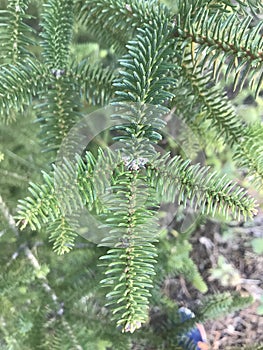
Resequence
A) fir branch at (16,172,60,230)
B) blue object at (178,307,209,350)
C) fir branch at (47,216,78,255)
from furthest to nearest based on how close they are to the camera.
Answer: blue object at (178,307,209,350) → fir branch at (47,216,78,255) → fir branch at (16,172,60,230)

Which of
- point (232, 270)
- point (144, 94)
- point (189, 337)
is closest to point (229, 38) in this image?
point (144, 94)

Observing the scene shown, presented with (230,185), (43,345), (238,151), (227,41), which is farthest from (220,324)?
(227,41)

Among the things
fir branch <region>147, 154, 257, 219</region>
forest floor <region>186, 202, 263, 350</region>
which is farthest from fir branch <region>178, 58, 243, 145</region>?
forest floor <region>186, 202, 263, 350</region>

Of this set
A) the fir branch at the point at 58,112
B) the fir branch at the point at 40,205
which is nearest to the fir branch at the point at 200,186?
the fir branch at the point at 40,205

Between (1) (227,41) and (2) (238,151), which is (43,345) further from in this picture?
(1) (227,41)

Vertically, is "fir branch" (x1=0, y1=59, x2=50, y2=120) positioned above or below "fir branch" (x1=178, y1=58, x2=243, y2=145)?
below

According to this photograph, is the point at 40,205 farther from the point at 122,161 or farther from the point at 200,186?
the point at 200,186

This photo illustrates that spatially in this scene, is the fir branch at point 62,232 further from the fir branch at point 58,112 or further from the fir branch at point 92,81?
→ the fir branch at point 92,81

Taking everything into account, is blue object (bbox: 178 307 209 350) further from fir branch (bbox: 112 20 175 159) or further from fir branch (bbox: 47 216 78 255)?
fir branch (bbox: 112 20 175 159)
